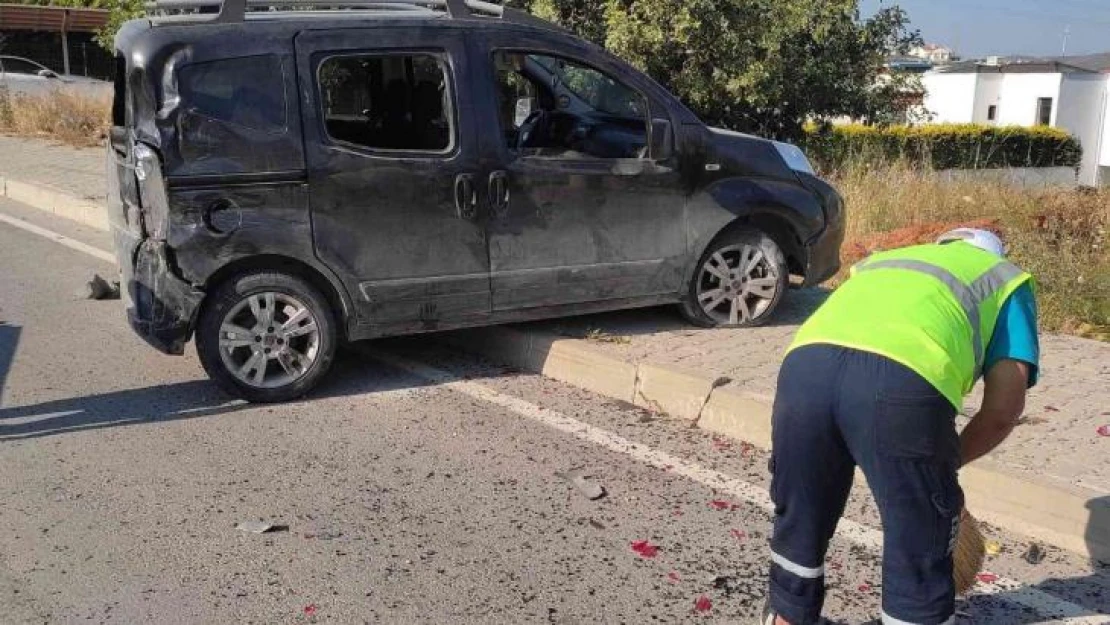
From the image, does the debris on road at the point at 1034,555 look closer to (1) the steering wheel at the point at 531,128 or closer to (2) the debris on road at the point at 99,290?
(1) the steering wheel at the point at 531,128

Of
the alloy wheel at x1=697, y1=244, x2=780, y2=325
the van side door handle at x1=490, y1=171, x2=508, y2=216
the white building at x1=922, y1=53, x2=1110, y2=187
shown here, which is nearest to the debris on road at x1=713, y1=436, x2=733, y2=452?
the alloy wheel at x1=697, y1=244, x2=780, y2=325

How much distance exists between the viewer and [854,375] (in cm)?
263

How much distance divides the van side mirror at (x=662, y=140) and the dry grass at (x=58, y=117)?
12.5m

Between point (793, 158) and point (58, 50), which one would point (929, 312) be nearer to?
point (793, 158)

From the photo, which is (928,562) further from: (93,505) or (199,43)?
(199,43)

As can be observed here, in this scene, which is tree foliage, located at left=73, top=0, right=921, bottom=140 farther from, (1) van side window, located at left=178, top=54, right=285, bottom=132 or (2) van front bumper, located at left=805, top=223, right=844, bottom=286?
(1) van side window, located at left=178, top=54, right=285, bottom=132

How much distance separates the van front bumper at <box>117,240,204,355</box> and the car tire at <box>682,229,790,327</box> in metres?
2.92

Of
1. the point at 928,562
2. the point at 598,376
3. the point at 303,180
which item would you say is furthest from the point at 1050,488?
the point at 303,180

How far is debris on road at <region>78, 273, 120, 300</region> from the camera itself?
7.93 metres

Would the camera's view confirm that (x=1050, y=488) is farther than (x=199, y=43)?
No

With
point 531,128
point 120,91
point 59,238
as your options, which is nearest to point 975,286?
point 531,128

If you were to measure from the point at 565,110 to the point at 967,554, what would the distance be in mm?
4346

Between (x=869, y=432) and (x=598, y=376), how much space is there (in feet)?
11.1

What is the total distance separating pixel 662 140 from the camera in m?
6.18
